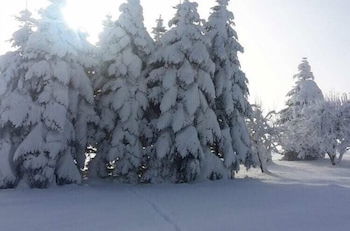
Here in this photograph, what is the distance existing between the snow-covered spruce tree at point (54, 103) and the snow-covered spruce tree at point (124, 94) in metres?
1.39

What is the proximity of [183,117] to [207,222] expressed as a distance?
12494 mm

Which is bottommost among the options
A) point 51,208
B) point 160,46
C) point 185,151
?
point 51,208

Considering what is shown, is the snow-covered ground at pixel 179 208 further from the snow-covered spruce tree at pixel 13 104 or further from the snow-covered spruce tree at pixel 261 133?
the snow-covered spruce tree at pixel 261 133

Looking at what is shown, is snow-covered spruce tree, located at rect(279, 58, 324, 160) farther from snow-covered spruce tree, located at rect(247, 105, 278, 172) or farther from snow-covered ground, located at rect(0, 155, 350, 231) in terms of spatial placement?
snow-covered ground, located at rect(0, 155, 350, 231)

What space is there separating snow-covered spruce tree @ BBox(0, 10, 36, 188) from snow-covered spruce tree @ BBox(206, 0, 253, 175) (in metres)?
11.7

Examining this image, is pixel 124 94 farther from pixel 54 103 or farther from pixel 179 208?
pixel 179 208

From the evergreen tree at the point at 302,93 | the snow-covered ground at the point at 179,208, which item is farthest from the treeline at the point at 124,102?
the evergreen tree at the point at 302,93

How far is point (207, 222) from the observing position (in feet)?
44.1

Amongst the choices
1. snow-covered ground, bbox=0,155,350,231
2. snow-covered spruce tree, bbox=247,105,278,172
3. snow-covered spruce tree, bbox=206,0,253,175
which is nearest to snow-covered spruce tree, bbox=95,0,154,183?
snow-covered ground, bbox=0,155,350,231

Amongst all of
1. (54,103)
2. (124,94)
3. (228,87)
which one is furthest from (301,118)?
(54,103)

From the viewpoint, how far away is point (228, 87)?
1125 inches

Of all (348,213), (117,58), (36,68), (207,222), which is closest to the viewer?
(207,222)

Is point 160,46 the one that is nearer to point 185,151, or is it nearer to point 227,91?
point 227,91

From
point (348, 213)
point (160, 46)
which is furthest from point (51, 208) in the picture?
point (160, 46)
